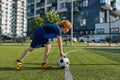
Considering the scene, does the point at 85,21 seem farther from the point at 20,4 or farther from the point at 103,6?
the point at 20,4

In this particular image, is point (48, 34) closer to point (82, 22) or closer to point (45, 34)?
point (45, 34)

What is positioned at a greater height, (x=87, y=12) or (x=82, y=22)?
(x=87, y=12)

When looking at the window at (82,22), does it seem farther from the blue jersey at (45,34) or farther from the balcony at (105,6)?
the blue jersey at (45,34)

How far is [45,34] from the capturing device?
25.2ft

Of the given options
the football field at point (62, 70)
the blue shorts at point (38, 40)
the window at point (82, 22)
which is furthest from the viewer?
the window at point (82, 22)

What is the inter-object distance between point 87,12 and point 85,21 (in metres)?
2.38

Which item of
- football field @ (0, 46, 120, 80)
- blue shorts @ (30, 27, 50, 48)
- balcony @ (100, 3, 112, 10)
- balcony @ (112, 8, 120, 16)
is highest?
balcony @ (100, 3, 112, 10)

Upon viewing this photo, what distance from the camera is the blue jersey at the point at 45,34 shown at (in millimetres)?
7570

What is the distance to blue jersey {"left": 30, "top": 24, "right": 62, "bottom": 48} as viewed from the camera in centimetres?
757

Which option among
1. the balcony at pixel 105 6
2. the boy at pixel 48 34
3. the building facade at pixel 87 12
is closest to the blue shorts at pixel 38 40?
the boy at pixel 48 34

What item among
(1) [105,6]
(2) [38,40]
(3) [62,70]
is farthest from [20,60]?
(1) [105,6]

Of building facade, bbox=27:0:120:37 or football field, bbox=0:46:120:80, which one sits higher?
building facade, bbox=27:0:120:37

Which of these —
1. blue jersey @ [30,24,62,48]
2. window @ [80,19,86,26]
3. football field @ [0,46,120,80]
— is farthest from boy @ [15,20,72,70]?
window @ [80,19,86,26]

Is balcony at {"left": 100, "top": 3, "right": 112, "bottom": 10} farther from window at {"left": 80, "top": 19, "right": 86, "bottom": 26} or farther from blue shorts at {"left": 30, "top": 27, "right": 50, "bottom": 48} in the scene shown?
blue shorts at {"left": 30, "top": 27, "right": 50, "bottom": 48}
